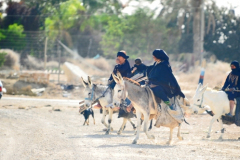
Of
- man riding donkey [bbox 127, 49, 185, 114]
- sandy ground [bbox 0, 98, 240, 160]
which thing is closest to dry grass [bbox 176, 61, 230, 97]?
sandy ground [bbox 0, 98, 240, 160]

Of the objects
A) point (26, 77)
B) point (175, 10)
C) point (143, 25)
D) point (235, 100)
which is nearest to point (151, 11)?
point (143, 25)

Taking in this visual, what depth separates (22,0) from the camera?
53031 mm

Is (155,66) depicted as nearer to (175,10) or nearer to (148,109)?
(148,109)

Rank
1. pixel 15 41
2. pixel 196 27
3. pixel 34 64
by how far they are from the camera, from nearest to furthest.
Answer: pixel 34 64, pixel 15 41, pixel 196 27

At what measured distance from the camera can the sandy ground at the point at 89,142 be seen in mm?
9117

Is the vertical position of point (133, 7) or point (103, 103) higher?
point (133, 7)

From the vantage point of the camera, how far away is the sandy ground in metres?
9.12

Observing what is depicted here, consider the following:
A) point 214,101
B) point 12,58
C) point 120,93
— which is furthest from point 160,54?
point 12,58

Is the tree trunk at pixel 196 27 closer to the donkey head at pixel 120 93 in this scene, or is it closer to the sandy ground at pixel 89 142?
the sandy ground at pixel 89 142

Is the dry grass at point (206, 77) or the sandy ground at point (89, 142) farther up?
the dry grass at point (206, 77)

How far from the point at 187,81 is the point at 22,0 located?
2789 centimetres

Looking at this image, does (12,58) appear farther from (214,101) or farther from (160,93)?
(160,93)

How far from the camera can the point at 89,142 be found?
11.0 meters

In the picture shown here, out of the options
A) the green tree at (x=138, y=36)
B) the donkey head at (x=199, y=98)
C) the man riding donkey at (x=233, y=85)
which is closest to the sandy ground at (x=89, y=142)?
the donkey head at (x=199, y=98)
